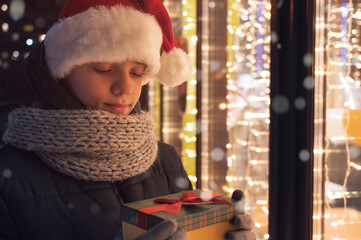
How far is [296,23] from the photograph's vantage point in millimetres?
1496

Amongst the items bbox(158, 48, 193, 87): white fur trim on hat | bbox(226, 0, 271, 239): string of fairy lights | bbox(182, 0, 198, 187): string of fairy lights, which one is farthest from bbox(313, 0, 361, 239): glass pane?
bbox(182, 0, 198, 187): string of fairy lights

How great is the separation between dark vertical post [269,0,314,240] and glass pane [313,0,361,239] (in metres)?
0.03

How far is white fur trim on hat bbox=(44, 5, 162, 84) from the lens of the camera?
1.18 m

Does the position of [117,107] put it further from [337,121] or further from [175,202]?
[337,121]

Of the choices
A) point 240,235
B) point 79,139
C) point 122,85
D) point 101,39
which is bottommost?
point 240,235

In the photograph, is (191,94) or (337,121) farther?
(191,94)

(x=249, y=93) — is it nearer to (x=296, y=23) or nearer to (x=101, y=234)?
(x=296, y=23)

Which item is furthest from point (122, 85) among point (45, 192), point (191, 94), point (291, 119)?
point (191, 94)

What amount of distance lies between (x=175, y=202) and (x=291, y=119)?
0.75m

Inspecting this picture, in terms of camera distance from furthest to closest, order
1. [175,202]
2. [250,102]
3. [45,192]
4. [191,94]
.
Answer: [191,94] → [250,102] → [45,192] → [175,202]

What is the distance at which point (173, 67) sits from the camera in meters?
1.49

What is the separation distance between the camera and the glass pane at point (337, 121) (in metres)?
1.32

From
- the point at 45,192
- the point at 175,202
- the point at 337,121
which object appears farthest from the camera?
the point at 337,121

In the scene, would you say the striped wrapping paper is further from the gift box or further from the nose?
the nose
